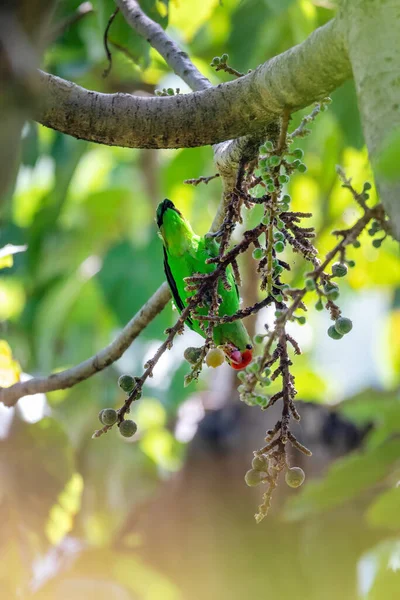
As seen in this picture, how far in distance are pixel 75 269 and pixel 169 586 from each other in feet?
8.23

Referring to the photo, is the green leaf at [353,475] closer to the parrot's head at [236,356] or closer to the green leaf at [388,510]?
the green leaf at [388,510]

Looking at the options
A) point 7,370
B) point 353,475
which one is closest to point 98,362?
point 7,370

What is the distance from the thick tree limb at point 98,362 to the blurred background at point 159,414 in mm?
276

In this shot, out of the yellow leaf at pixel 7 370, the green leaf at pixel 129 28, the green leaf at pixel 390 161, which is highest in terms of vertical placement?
the green leaf at pixel 129 28

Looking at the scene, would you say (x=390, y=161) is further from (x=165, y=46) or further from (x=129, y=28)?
(x=129, y=28)

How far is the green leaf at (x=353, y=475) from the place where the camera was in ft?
8.19

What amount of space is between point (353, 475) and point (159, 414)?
13.2 ft

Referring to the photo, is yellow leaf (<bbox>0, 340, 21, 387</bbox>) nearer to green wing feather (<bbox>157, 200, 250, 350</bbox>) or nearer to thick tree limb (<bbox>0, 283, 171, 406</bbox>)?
thick tree limb (<bbox>0, 283, 171, 406</bbox>)

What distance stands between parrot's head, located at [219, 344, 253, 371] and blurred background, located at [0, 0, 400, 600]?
35 centimetres

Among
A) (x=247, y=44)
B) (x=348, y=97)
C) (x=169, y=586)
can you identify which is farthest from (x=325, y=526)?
(x=247, y=44)

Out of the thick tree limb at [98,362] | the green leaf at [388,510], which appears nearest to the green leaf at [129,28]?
the thick tree limb at [98,362]

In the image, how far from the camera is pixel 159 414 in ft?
21.1

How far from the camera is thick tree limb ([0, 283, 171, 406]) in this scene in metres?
2.18

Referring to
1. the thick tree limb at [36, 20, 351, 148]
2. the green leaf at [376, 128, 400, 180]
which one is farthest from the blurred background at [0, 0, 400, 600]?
the green leaf at [376, 128, 400, 180]
